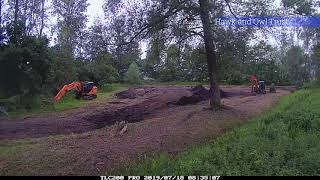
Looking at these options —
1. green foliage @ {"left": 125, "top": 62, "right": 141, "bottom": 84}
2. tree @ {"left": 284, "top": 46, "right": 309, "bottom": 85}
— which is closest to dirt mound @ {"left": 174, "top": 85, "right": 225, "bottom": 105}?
green foliage @ {"left": 125, "top": 62, "right": 141, "bottom": 84}

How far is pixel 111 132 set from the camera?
48.6 feet

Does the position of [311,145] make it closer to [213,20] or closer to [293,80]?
[213,20]

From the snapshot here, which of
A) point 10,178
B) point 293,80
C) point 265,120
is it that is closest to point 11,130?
point 10,178

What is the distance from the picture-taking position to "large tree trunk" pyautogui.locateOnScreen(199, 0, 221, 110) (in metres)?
18.6

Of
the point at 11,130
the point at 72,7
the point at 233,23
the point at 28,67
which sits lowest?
the point at 11,130

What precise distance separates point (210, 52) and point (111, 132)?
23.3 ft

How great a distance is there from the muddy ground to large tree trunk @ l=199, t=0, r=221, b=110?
2.39ft

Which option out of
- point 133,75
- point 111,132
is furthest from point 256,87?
point 133,75

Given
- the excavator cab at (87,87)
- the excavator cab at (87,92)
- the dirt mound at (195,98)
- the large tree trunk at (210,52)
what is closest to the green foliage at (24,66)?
the excavator cab at (87,92)

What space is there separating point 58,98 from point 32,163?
16.7 metres

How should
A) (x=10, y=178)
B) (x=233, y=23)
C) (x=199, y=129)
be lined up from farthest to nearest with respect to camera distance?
(x=233, y=23)
(x=199, y=129)
(x=10, y=178)

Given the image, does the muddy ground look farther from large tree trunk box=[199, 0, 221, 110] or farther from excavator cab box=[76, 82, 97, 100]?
excavator cab box=[76, 82, 97, 100]

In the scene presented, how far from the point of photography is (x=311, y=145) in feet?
34.6

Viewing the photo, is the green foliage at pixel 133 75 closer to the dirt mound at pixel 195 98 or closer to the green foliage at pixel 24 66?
the dirt mound at pixel 195 98
